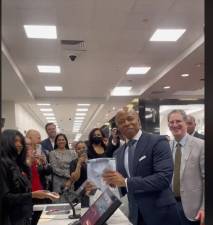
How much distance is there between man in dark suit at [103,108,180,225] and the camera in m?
2.10

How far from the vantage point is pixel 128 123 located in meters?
2.29

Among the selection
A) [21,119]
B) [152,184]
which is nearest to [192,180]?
[152,184]

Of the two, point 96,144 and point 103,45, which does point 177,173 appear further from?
point 103,45

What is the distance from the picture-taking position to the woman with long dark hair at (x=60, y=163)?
492 centimetres

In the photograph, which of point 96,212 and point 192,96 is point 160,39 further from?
point 192,96

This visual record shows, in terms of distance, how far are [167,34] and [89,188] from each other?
4.79 meters

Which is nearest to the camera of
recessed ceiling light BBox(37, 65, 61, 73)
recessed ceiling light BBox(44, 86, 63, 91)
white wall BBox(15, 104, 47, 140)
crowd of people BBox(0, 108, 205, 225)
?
crowd of people BBox(0, 108, 205, 225)

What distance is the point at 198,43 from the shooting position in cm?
694

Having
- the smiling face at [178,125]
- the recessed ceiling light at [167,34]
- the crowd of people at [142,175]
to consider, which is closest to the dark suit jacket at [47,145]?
the crowd of people at [142,175]

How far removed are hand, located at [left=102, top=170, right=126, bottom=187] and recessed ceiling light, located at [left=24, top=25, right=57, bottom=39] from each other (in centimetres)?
447

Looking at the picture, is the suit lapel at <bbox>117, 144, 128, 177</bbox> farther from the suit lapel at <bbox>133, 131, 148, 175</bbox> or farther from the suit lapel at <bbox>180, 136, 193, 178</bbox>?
the suit lapel at <bbox>180, 136, 193, 178</bbox>

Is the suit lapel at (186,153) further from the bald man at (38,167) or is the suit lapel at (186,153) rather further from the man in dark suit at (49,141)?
the man in dark suit at (49,141)

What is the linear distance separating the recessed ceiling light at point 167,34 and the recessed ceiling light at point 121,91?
548 centimetres

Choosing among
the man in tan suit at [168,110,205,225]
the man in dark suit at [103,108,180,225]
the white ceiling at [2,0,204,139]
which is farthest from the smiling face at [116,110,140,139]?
the white ceiling at [2,0,204,139]
